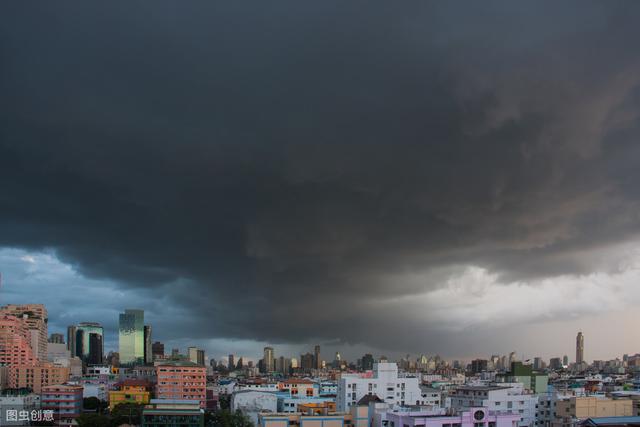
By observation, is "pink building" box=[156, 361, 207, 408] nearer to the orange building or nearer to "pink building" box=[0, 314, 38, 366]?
the orange building

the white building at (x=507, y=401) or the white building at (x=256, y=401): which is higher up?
the white building at (x=507, y=401)

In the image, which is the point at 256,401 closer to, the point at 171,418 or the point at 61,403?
the point at 171,418

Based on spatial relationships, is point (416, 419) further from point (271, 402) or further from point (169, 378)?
point (169, 378)

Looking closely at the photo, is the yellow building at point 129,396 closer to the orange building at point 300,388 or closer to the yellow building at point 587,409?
the orange building at point 300,388

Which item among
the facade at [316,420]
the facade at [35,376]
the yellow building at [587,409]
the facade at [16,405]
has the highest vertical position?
the facade at [316,420]

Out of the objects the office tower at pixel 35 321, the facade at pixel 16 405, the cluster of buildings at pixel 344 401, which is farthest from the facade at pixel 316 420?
the office tower at pixel 35 321

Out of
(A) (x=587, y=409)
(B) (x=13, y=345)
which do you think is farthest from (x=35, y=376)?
(A) (x=587, y=409)

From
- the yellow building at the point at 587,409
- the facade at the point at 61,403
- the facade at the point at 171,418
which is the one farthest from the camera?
the facade at the point at 61,403
